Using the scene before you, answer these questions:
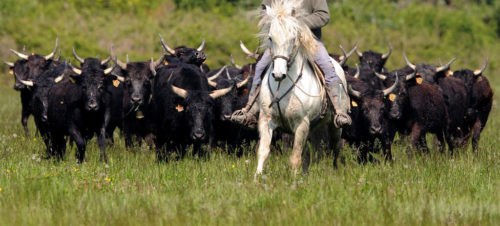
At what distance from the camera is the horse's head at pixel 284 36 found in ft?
33.1

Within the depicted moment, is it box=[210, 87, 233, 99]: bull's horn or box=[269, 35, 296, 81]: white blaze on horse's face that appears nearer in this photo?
box=[269, 35, 296, 81]: white blaze on horse's face

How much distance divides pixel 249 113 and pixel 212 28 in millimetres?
26211

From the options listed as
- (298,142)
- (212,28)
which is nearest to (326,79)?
(298,142)

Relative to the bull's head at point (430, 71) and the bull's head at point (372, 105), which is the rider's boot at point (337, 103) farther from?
the bull's head at point (430, 71)

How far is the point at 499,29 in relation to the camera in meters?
49.1

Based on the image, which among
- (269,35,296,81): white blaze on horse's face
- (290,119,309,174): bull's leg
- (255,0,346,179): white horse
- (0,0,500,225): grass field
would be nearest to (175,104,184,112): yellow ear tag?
(0,0,500,225): grass field

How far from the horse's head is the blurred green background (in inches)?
799

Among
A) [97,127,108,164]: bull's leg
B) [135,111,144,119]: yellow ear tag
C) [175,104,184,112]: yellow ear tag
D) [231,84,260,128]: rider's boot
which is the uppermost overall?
[231,84,260,128]: rider's boot

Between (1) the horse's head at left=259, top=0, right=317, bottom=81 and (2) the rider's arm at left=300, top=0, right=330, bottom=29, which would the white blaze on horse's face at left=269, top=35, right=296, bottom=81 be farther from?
(2) the rider's arm at left=300, top=0, right=330, bottom=29

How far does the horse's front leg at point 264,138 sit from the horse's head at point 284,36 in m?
0.74

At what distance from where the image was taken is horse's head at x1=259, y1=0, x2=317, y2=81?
33.1ft

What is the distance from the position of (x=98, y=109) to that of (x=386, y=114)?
4791 millimetres

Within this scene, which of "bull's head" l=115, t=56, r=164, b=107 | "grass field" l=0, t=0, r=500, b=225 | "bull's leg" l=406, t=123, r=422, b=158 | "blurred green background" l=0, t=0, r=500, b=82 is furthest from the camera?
"blurred green background" l=0, t=0, r=500, b=82

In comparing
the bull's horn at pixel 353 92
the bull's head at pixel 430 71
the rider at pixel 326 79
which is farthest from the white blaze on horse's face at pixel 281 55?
the bull's head at pixel 430 71
